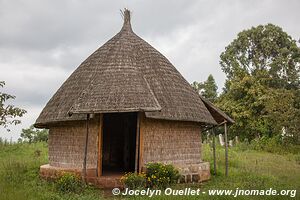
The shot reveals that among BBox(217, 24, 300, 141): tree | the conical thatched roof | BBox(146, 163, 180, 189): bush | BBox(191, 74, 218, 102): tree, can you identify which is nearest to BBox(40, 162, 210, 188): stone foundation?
BBox(146, 163, 180, 189): bush

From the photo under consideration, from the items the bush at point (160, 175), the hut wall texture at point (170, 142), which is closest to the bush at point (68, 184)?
the bush at point (160, 175)

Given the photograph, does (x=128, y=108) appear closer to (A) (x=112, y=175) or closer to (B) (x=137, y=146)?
(B) (x=137, y=146)

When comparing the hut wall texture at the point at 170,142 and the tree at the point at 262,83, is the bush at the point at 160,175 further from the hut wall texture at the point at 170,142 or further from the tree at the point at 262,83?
the tree at the point at 262,83

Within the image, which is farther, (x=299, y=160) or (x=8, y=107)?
(x=299, y=160)

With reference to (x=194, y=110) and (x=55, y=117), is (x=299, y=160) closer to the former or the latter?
(x=194, y=110)

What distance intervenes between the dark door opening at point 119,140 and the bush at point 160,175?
4.42 meters

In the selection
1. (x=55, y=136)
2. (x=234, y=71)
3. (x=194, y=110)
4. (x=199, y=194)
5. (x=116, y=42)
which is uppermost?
(x=234, y=71)

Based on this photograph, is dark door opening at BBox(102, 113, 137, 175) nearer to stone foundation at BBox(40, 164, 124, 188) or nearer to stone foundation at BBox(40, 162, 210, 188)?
stone foundation at BBox(40, 162, 210, 188)

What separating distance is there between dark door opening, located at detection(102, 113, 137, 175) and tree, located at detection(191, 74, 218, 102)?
2009 centimetres

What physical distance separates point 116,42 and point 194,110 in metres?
3.81

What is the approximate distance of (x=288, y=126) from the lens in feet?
84.3

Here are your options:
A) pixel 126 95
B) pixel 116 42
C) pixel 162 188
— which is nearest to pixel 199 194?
pixel 162 188

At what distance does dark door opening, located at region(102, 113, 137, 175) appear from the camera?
16156 mm

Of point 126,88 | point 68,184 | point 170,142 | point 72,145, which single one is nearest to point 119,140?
point 72,145
